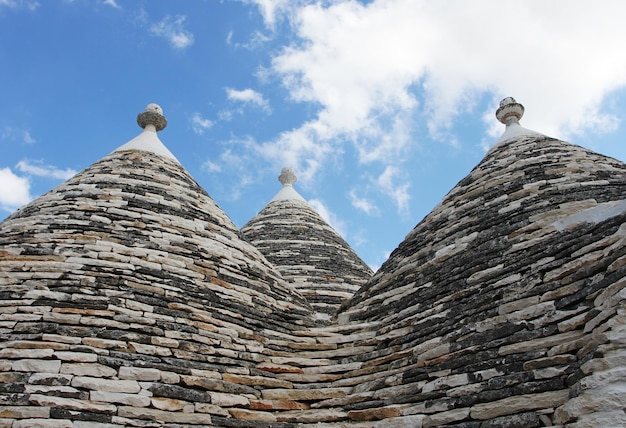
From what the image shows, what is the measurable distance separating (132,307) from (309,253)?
5.13m

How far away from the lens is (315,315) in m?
6.38

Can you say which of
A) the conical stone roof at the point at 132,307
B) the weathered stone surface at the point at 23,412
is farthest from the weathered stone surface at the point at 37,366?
the weathered stone surface at the point at 23,412

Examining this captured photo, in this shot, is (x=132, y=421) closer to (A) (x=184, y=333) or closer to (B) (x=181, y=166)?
(A) (x=184, y=333)

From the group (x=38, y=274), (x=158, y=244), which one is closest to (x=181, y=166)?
(x=158, y=244)

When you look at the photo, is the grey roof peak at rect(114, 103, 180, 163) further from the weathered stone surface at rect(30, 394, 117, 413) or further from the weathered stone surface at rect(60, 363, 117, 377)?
the weathered stone surface at rect(30, 394, 117, 413)

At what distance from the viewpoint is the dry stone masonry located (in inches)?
146

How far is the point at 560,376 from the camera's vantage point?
11.3 ft

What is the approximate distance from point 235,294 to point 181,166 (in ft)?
9.04

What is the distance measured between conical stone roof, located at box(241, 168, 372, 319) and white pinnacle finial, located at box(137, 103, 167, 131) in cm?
225

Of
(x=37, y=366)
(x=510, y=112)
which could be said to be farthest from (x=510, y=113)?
(x=37, y=366)

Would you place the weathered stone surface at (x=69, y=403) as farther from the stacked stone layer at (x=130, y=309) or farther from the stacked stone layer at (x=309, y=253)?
the stacked stone layer at (x=309, y=253)

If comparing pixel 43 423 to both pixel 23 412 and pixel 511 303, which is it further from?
pixel 511 303

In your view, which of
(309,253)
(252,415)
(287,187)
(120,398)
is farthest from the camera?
(287,187)

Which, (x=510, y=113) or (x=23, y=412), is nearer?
(x=23, y=412)
